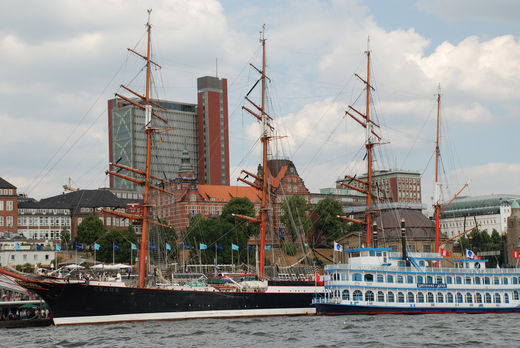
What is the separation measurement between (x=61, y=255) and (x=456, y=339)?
323 ft

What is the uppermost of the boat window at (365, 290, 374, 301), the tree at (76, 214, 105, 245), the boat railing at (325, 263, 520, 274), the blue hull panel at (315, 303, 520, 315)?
the tree at (76, 214, 105, 245)

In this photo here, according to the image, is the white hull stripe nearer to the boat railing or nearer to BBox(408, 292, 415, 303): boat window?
the boat railing

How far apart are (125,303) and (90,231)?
8568 cm

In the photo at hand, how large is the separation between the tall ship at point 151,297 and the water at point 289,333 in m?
1.89

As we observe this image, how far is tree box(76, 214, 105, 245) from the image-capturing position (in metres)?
162

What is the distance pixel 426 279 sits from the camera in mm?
89500

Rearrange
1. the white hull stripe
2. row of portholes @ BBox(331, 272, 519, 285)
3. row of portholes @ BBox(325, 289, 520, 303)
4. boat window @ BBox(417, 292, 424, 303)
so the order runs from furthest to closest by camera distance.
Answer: boat window @ BBox(417, 292, 424, 303) → row of portholes @ BBox(331, 272, 519, 285) → row of portholes @ BBox(325, 289, 520, 303) → the white hull stripe

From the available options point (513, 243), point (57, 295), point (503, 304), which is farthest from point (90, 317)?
point (513, 243)

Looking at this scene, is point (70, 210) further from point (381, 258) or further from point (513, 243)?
point (381, 258)

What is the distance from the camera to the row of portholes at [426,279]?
87381 millimetres

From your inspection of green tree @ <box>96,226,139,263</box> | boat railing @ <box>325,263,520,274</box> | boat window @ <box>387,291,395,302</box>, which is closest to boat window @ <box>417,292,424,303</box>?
boat railing @ <box>325,263,520,274</box>

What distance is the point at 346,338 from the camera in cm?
6281

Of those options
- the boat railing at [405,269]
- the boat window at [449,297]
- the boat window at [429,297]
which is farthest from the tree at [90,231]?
the boat window at [449,297]

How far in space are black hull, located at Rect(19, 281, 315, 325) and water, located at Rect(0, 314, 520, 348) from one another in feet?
5.62
